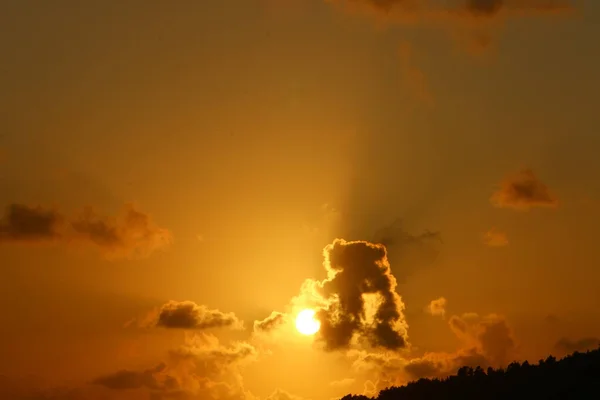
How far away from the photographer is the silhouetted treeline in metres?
131

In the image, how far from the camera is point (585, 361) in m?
138

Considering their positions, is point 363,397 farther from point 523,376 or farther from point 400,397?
point 523,376

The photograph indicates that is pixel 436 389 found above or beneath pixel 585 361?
above

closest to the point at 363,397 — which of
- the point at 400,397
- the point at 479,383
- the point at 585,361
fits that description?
the point at 400,397

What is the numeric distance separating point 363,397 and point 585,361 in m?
61.2

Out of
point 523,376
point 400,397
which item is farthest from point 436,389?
point 523,376

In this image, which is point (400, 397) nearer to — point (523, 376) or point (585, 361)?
point (523, 376)

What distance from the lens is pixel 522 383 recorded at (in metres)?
146

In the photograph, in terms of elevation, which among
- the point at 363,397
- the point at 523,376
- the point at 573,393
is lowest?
the point at 573,393

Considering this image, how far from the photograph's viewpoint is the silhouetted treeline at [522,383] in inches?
5172

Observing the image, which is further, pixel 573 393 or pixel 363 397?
pixel 363 397

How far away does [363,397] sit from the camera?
621ft

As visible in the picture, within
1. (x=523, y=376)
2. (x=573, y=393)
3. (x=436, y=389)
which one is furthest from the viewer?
(x=436, y=389)

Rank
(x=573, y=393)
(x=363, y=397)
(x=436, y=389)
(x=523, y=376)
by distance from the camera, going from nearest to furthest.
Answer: (x=573, y=393) < (x=523, y=376) < (x=436, y=389) < (x=363, y=397)
